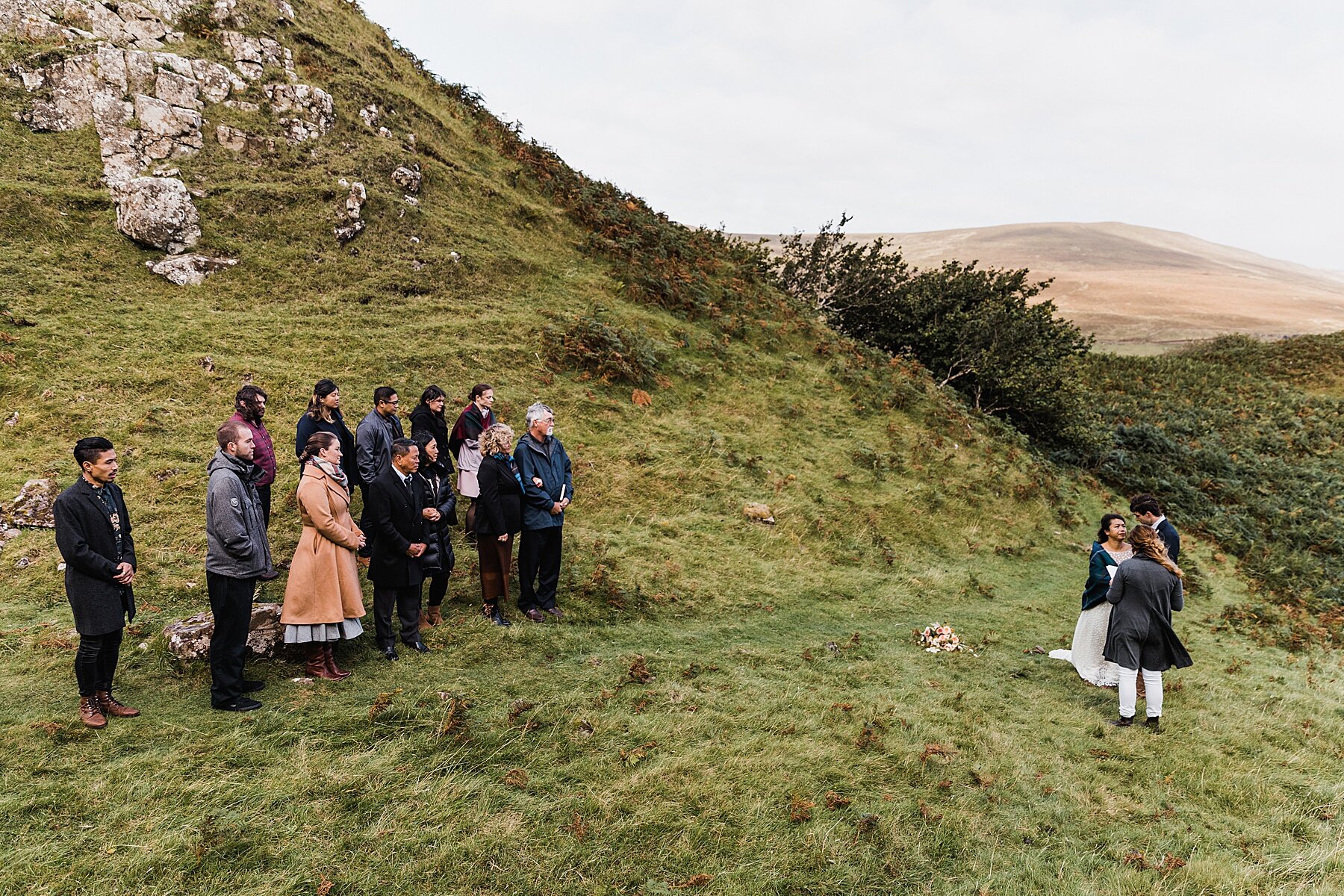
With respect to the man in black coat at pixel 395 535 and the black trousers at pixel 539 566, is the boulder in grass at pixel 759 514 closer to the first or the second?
the black trousers at pixel 539 566

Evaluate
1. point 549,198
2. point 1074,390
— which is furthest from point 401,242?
point 1074,390

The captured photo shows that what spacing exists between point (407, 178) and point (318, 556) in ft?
56.7

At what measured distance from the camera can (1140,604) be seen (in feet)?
25.4

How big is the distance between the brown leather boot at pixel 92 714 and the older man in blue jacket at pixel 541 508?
14.8 feet

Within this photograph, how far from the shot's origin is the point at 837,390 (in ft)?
66.8

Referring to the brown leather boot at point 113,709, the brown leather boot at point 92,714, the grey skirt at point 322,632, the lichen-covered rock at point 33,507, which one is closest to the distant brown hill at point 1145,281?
the grey skirt at point 322,632

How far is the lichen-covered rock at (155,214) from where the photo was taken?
1541 cm

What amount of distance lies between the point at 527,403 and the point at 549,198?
12.8 m

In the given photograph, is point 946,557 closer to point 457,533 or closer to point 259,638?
point 457,533

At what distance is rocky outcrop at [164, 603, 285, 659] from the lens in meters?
6.77

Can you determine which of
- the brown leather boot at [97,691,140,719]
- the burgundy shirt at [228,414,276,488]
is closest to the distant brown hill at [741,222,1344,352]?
the burgundy shirt at [228,414,276,488]

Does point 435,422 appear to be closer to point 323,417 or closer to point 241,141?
point 323,417

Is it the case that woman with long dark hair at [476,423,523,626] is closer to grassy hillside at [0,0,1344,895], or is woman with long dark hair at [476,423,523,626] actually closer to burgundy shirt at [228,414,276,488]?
grassy hillside at [0,0,1344,895]

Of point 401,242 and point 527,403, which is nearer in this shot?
point 527,403
